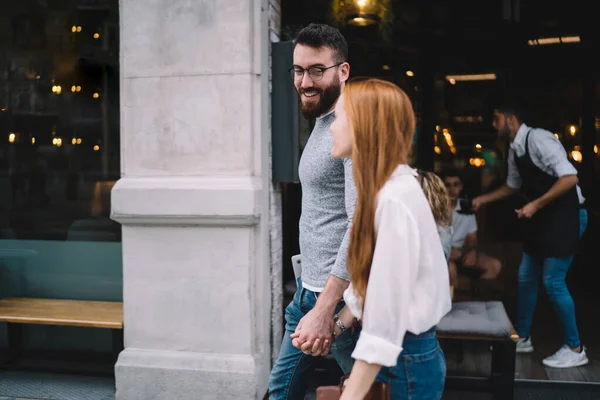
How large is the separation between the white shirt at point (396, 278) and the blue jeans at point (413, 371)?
0.09 metres

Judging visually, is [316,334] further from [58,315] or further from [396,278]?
[58,315]

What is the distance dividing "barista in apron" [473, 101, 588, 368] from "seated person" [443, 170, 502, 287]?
0.32m

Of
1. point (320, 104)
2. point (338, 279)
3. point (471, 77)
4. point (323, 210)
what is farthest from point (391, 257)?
point (471, 77)

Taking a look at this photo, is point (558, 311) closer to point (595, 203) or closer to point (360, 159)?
point (360, 159)

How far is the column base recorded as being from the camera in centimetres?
448

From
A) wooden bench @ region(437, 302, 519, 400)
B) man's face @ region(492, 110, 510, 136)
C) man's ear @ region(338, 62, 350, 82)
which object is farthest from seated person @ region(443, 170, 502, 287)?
man's ear @ region(338, 62, 350, 82)

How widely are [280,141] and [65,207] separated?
2.23m

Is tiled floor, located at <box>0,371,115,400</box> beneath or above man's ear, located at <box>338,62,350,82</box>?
beneath

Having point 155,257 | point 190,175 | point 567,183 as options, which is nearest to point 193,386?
point 155,257

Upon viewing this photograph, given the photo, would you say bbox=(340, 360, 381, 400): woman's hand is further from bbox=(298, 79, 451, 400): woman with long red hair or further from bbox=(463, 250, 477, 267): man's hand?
bbox=(463, 250, 477, 267): man's hand

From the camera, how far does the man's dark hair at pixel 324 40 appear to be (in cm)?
285

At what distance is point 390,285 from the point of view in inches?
73.5

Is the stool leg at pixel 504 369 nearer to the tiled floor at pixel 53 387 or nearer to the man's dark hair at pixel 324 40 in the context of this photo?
the man's dark hair at pixel 324 40

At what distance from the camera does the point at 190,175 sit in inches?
180
